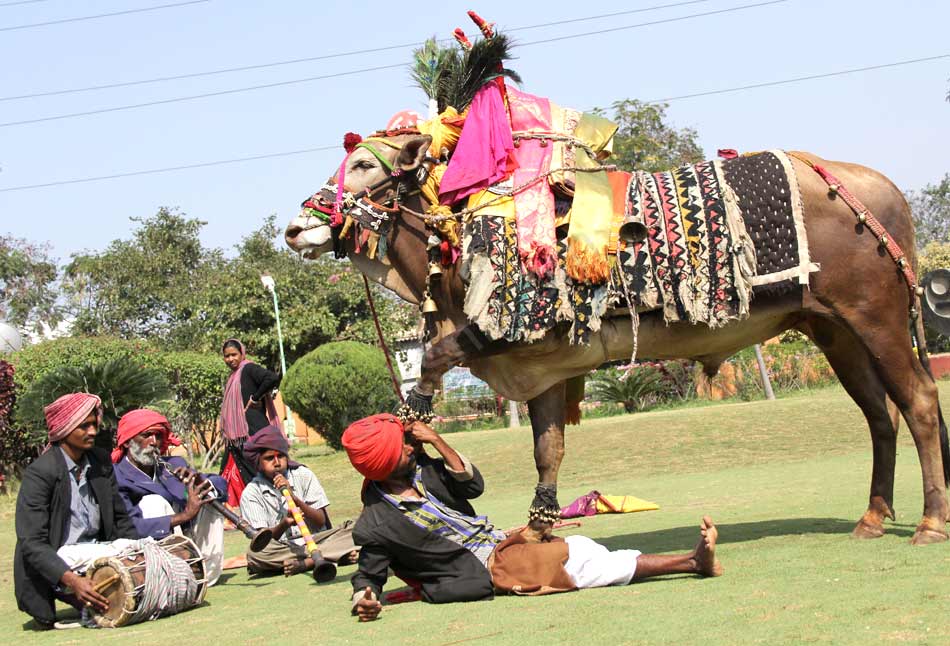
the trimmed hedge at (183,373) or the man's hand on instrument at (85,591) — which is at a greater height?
the trimmed hedge at (183,373)

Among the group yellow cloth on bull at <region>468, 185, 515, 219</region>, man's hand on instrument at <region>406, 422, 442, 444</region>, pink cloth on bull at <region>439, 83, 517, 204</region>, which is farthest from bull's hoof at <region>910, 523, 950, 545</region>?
pink cloth on bull at <region>439, 83, 517, 204</region>

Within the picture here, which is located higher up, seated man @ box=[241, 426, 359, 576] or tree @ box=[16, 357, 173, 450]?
tree @ box=[16, 357, 173, 450]

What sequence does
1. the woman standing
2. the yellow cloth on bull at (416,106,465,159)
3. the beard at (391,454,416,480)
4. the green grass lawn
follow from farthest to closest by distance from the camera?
the woman standing, the yellow cloth on bull at (416,106,465,159), the beard at (391,454,416,480), the green grass lawn

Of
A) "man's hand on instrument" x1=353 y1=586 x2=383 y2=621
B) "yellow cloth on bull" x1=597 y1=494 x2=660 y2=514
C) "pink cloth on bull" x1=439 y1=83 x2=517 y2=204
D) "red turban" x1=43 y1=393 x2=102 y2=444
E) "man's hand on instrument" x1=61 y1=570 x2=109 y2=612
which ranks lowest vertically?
"yellow cloth on bull" x1=597 y1=494 x2=660 y2=514

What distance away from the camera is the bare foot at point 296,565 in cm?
852

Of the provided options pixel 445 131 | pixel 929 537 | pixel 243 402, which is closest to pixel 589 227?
pixel 445 131

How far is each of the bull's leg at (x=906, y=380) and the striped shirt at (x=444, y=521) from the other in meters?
2.80

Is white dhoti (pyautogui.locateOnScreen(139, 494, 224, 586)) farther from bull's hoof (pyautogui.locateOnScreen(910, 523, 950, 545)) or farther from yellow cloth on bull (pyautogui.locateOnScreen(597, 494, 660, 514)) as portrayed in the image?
bull's hoof (pyautogui.locateOnScreen(910, 523, 950, 545))

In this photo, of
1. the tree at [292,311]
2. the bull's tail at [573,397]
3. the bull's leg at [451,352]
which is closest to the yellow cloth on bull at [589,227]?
the bull's leg at [451,352]

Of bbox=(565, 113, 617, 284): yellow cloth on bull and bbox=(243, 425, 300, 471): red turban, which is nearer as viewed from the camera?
bbox=(565, 113, 617, 284): yellow cloth on bull

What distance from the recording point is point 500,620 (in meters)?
5.62

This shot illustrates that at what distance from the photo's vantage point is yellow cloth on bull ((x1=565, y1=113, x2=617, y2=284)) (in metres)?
6.96

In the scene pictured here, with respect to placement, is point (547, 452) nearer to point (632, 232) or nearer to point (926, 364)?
point (632, 232)

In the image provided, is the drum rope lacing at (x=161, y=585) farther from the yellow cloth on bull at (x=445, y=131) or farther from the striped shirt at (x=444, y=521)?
the yellow cloth on bull at (x=445, y=131)
